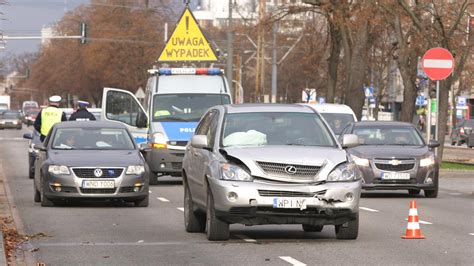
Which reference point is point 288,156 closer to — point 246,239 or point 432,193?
point 246,239

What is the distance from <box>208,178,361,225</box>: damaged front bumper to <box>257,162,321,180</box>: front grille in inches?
4.1

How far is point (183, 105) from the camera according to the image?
29.8 meters

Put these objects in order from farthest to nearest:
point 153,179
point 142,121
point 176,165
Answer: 1. point 142,121
2. point 153,179
3. point 176,165

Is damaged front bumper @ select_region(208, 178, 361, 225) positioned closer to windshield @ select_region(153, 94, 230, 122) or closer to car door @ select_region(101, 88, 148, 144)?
windshield @ select_region(153, 94, 230, 122)

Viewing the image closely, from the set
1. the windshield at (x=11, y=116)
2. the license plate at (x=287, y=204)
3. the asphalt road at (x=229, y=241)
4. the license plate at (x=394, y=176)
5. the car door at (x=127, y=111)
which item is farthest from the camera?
the windshield at (x=11, y=116)

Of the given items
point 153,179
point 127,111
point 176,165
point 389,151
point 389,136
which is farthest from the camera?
point 127,111

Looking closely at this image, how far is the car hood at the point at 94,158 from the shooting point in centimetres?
2092

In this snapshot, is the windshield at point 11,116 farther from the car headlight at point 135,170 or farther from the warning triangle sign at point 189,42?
the car headlight at point 135,170

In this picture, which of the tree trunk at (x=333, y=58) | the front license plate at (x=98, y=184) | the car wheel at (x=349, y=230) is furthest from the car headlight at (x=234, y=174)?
the tree trunk at (x=333, y=58)

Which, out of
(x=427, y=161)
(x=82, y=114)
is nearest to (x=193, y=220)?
(x=427, y=161)

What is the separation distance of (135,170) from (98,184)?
68cm

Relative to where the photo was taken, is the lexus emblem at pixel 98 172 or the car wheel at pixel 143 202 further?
Result: the car wheel at pixel 143 202

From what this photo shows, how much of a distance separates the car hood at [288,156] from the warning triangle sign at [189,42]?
22.9 meters

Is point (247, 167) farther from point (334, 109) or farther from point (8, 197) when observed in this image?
point (334, 109)
